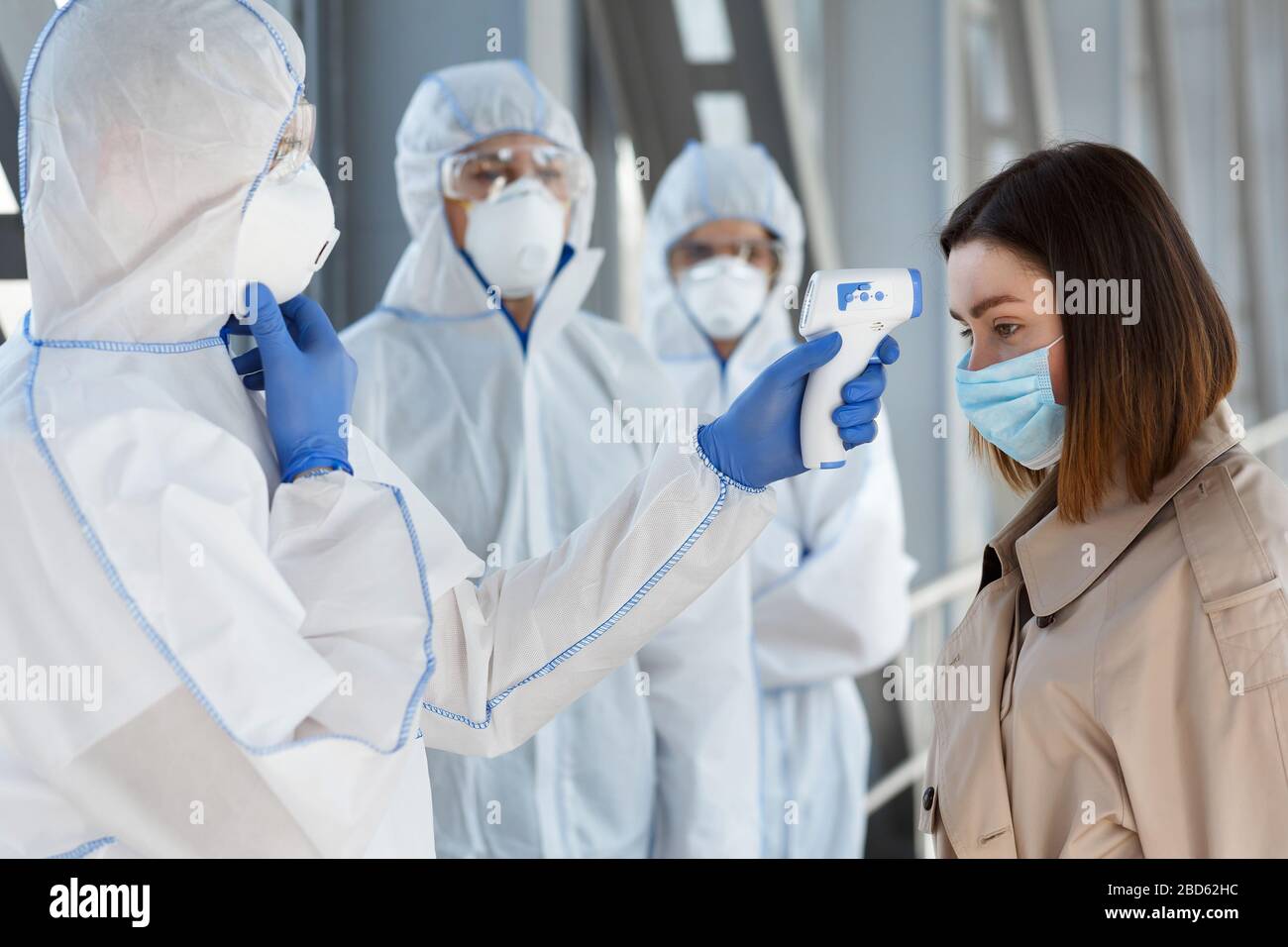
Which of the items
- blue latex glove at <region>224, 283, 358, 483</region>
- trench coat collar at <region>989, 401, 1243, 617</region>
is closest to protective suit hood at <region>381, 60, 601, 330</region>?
blue latex glove at <region>224, 283, 358, 483</region>

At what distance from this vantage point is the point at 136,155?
112 cm

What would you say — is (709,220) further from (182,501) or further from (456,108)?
(182,501)

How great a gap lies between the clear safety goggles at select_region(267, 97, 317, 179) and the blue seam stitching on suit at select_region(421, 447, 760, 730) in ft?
1.68

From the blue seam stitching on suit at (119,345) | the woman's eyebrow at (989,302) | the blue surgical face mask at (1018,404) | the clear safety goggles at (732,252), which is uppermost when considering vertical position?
the clear safety goggles at (732,252)

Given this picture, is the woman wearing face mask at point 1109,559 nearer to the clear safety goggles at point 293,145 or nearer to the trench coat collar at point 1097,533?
the trench coat collar at point 1097,533

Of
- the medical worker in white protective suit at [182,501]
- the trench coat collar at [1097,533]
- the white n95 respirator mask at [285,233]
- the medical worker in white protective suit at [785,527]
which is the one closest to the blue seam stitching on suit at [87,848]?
the medical worker in white protective suit at [182,501]

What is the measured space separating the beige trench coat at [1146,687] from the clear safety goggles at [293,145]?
0.85 m

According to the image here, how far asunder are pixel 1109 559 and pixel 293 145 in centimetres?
91

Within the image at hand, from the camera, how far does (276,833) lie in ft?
3.71

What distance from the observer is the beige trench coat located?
1.15m

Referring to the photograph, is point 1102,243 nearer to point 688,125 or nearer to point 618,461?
point 618,461

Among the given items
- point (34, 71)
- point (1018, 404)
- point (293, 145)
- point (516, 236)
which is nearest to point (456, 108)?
point (516, 236)

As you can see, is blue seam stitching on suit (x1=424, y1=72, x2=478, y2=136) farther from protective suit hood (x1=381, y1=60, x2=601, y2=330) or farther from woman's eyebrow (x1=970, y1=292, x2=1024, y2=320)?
woman's eyebrow (x1=970, y1=292, x2=1024, y2=320)

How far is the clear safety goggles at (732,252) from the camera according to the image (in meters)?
3.19
